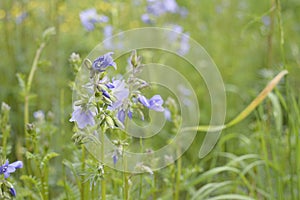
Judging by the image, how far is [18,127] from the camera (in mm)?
3170

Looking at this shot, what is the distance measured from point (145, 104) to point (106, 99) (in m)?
0.17

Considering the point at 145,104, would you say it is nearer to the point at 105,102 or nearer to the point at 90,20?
the point at 105,102

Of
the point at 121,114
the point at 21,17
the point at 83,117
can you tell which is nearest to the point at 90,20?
the point at 21,17

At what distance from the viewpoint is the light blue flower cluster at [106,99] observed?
145cm

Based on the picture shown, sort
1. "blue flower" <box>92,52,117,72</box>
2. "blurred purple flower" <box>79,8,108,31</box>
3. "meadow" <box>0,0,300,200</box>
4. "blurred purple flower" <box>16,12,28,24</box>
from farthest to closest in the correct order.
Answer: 1. "blurred purple flower" <box>16,12,28,24</box>
2. "blurred purple flower" <box>79,8,108,31</box>
3. "meadow" <box>0,0,300,200</box>
4. "blue flower" <box>92,52,117,72</box>

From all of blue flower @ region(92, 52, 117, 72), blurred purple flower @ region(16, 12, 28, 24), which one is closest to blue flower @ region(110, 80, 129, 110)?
blue flower @ region(92, 52, 117, 72)

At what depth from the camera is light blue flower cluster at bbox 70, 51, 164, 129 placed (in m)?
1.45

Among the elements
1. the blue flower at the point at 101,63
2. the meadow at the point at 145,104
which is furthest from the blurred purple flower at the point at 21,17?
the blue flower at the point at 101,63

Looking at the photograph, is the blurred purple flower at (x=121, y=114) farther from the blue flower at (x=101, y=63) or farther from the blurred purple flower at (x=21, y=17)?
the blurred purple flower at (x=21, y=17)

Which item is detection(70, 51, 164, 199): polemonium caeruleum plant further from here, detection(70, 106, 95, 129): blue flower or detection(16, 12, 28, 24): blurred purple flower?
detection(16, 12, 28, 24): blurred purple flower

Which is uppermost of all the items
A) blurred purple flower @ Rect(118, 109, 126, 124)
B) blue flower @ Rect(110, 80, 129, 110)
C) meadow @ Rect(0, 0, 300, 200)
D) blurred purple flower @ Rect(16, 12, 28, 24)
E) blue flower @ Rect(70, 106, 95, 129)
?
blurred purple flower @ Rect(16, 12, 28, 24)

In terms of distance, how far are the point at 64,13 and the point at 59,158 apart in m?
1.39

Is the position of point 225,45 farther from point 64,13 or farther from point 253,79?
point 64,13

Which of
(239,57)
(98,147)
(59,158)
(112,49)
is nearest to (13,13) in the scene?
(112,49)
